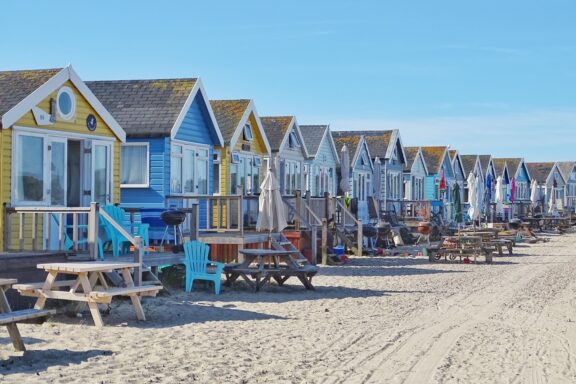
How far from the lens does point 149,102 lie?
21438 mm

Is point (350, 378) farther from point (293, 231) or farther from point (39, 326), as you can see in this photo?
point (293, 231)

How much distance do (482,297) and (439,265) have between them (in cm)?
801

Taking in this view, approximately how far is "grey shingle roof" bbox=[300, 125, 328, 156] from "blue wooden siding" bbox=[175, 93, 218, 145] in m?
10.3

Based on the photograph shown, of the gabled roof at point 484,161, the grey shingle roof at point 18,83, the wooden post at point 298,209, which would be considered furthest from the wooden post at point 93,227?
the gabled roof at point 484,161

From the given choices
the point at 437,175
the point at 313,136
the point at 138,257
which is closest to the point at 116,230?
the point at 138,257

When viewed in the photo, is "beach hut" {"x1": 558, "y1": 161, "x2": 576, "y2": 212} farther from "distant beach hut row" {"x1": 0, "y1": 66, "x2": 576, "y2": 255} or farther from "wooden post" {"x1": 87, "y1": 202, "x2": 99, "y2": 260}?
"wooden post" {"x1": 87, "y1": 202, "x2": 99, "y2": 260}

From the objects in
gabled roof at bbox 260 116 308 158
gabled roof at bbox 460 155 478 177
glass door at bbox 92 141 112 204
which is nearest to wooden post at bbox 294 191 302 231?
glass door at bbox 92 141 112 204

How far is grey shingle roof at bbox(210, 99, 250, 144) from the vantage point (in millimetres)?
24605

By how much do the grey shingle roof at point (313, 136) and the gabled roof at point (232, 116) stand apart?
20.8 ft

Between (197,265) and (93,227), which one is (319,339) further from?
(197,265)

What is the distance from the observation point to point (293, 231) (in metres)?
22.4

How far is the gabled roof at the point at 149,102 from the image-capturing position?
67.5 ft

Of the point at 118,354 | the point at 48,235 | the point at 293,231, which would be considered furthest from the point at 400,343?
the point at 293,231

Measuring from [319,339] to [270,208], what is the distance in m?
8.47
